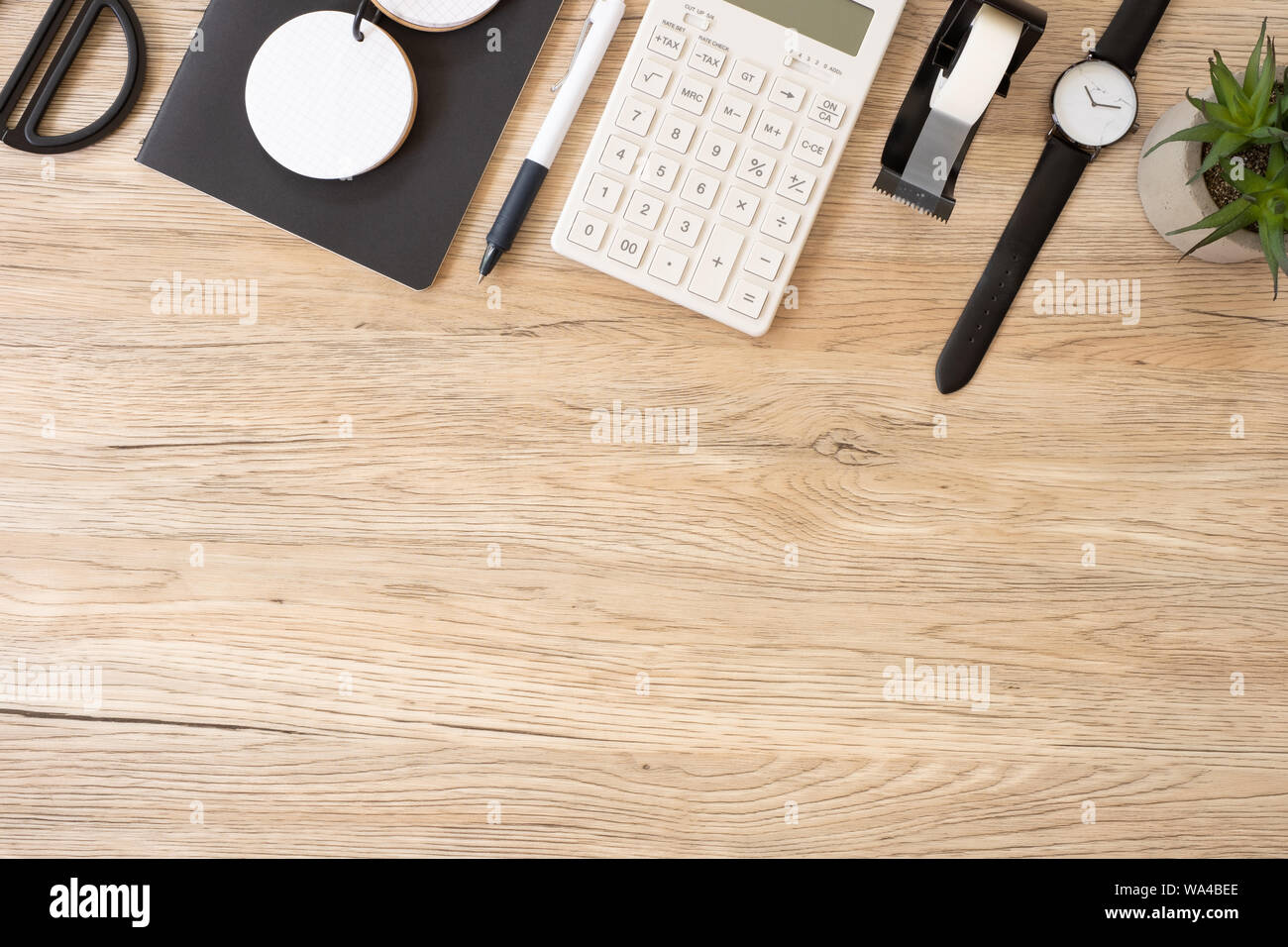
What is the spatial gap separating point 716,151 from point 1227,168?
36cm

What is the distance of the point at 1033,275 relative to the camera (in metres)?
0.65

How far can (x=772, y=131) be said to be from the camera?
623 mm

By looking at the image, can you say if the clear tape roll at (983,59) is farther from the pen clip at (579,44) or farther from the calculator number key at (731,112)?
the pen clip at (579,44)

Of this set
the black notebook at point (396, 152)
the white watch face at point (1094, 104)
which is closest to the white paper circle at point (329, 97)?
the black notebook at point (396, 152)

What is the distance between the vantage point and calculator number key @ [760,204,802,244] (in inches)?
24.4

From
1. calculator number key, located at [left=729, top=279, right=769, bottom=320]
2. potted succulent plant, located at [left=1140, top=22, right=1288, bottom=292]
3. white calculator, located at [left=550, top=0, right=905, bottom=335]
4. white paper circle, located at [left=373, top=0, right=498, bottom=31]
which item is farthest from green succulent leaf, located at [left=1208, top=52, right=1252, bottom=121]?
white paper circle, located at [left=373, top=0, right=498, bottom=31]

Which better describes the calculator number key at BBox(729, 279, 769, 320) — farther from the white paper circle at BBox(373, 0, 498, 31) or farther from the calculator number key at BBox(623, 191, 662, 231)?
the white paper circle at BBox(373, 0, 498, 31)

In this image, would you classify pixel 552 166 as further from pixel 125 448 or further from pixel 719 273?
pixel 125 448

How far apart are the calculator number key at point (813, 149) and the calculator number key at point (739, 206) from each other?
5 cm

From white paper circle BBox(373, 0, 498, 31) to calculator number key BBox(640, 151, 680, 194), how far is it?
0.19m

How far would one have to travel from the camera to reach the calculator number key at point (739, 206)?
2.04 feet

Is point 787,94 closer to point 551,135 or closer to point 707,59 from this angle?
point 707,59
